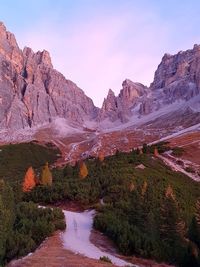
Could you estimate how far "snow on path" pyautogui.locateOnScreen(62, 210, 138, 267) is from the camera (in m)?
22.8

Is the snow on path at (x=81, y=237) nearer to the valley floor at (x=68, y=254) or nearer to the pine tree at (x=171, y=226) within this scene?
the valley floor at (x=68, y=254)

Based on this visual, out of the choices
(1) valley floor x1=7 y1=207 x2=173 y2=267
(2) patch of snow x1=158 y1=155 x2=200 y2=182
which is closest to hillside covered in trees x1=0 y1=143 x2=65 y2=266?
(1) valley floor x1=7 y1=207 x2=173 y2=267

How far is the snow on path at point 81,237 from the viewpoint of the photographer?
2275 centimetres

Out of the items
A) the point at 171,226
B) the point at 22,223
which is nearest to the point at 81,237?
the point at 22,223

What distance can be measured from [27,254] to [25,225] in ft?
13.8

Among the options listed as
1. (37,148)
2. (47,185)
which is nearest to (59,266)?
(47,185)

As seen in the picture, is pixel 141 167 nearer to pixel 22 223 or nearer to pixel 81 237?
pixel 81 237

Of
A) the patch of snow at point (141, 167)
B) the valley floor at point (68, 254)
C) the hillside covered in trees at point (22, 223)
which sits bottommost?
the valley floor at point (68, 254)

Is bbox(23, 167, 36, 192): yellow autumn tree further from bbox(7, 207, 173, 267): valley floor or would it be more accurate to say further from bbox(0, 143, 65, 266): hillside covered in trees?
bbox(7, 207, 173, 267): valley floor

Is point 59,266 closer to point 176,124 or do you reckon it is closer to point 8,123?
point 176,124

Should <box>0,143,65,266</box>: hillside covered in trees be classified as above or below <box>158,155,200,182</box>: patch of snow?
below

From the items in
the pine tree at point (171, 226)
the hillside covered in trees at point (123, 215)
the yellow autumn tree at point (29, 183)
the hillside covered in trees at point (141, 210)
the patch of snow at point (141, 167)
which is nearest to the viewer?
the hillside covered in trees at point (123, 215)

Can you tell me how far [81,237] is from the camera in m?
26.8

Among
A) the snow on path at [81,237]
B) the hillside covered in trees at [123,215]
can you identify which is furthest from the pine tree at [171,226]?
the snow on path at [81,237]
